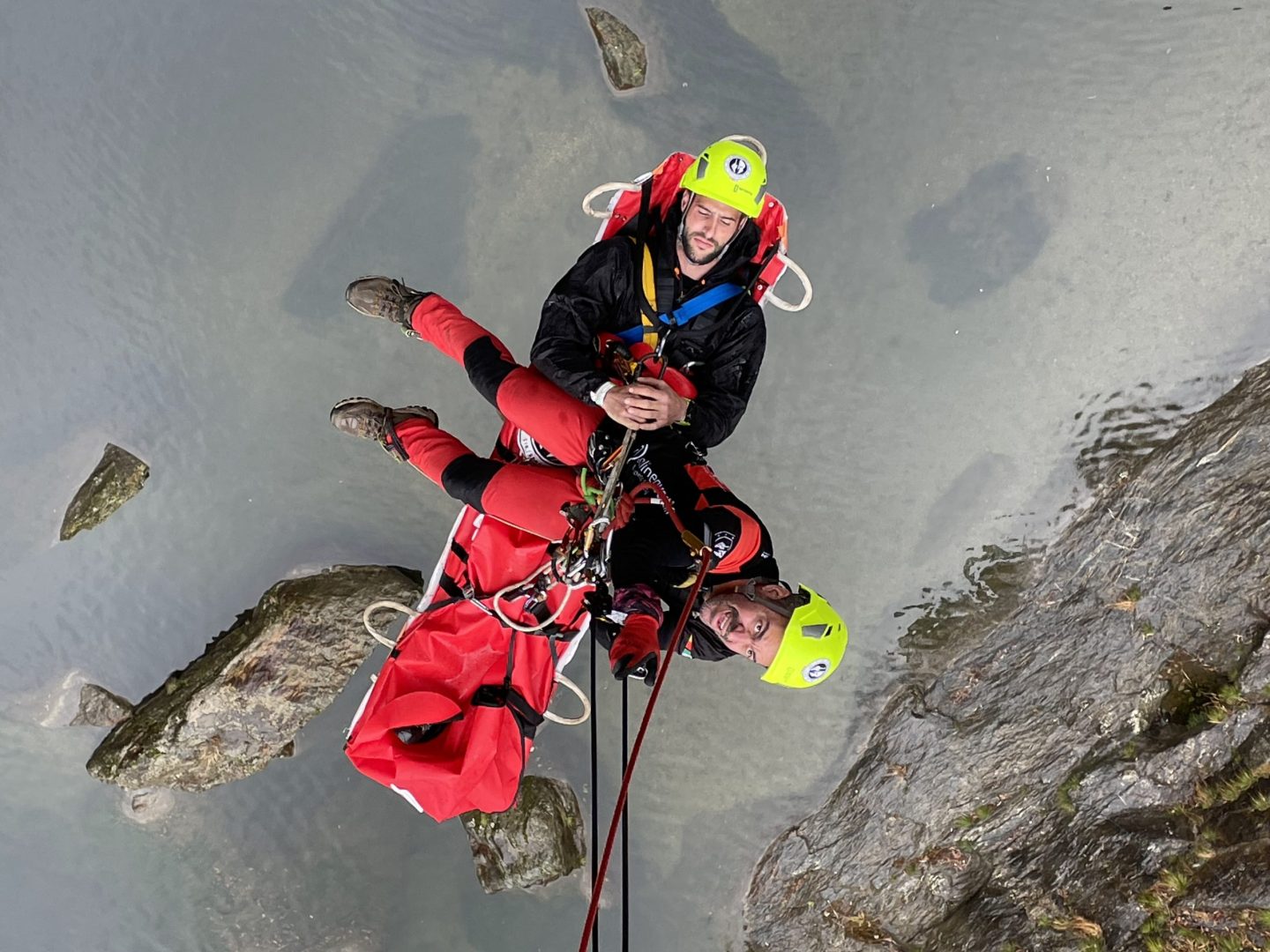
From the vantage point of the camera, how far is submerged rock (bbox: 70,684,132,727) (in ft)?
11.5

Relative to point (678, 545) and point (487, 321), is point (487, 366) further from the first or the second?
point (678, 545)

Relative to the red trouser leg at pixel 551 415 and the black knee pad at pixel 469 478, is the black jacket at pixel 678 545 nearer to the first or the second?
the red trouser leg at pixel 551 415

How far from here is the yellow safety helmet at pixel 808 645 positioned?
8.09 ft

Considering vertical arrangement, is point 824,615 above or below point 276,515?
above

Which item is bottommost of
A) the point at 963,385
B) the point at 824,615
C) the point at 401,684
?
the point at 401,684

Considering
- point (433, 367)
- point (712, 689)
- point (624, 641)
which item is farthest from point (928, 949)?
point (433, 367)

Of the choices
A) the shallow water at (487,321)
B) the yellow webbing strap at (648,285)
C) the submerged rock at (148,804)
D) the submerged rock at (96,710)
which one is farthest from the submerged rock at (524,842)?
the yellow webbing strap at (648,285)

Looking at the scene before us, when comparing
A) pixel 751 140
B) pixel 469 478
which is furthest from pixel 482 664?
pixel 751 140

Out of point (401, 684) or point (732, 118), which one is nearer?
point (401, 684)

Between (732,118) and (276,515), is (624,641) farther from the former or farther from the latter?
(732,118)

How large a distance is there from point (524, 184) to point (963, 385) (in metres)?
2.41

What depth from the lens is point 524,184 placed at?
3.59 m

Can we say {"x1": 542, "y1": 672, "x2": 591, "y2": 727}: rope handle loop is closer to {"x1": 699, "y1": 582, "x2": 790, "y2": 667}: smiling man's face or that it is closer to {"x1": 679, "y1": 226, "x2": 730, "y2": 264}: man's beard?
{"x1": 699, "y1": 582, "x2": 790, "y2": 667}: smiling man's face

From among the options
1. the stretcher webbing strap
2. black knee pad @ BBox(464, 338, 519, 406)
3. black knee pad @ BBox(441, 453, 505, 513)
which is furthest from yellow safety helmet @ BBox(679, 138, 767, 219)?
the stretcher webbing strap
